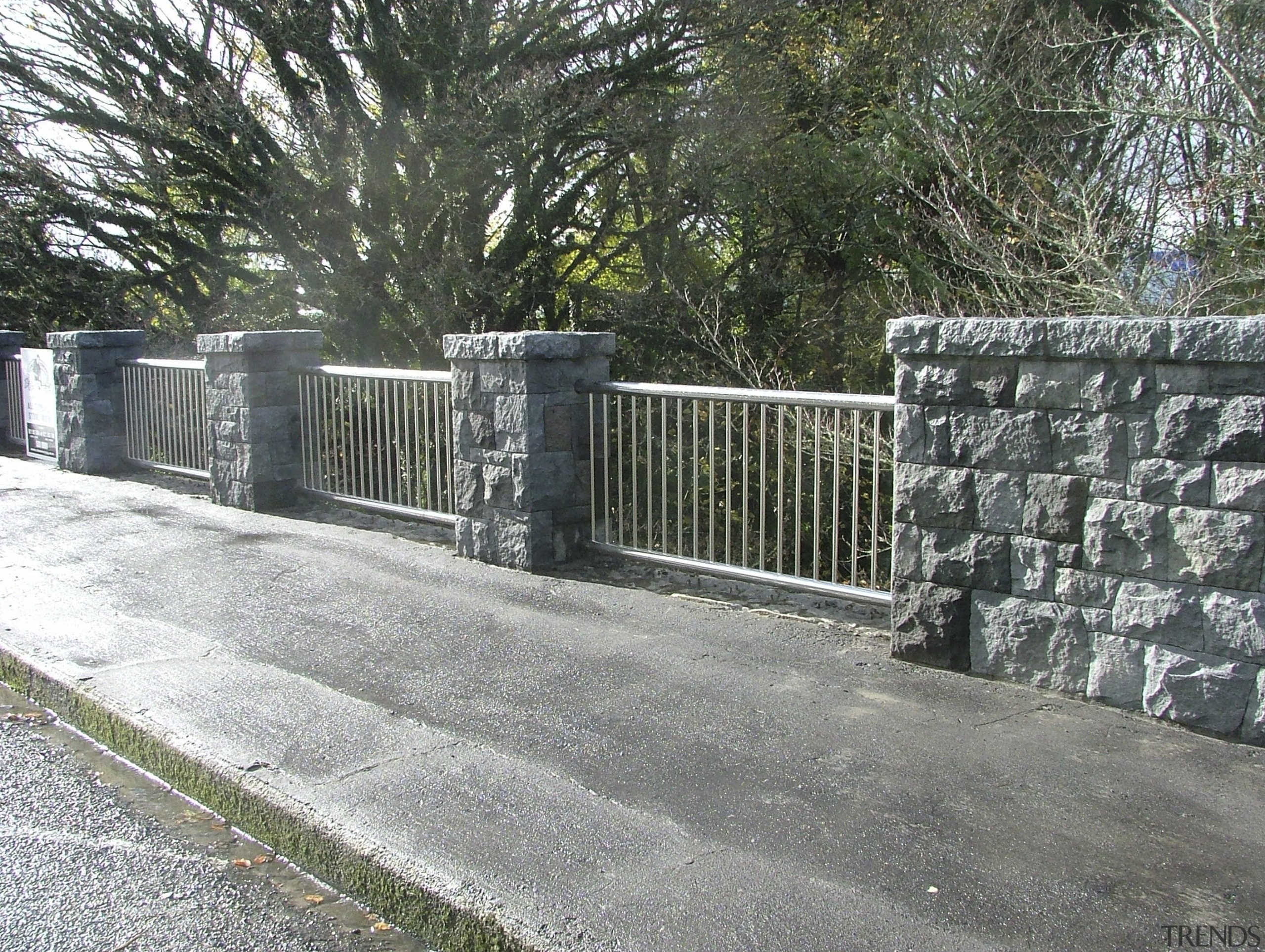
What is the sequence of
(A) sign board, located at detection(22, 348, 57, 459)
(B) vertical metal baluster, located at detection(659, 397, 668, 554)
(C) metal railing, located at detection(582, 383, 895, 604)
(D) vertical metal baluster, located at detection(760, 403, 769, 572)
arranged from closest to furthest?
(C) metal railing, located at detection(582, 383, 895, 604), (D) vertical metal baluster, located at detection(760, 403, 769, 572), (B) vertical metal baluster, located at detection(659, 397, 668, 554), (A) sign board, located at detection(22, 348, 57, 459)

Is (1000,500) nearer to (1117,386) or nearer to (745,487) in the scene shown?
(1117,386)

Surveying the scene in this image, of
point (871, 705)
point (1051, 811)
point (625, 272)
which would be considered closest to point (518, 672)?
point (871, 705)

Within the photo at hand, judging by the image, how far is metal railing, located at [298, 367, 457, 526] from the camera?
803cm

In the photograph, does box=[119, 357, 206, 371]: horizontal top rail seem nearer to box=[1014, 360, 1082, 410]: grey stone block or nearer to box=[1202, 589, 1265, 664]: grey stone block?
box=[1014, 360, 1082, 410]: grey stone block

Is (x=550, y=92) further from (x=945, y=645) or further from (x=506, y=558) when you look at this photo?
(x=945, y=645)

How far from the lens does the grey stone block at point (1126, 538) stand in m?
4.32

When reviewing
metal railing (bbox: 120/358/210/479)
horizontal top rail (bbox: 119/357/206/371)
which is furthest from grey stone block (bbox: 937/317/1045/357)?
metal railing (bbox: 120/358/210/479)

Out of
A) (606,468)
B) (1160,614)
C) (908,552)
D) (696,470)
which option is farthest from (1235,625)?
(606,468)

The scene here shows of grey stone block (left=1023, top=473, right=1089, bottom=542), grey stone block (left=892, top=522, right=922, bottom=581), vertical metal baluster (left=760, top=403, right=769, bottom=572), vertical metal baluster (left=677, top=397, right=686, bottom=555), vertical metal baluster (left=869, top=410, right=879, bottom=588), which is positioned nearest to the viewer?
grey stone block (left=1023, top=473, right=1089, bottom=542)

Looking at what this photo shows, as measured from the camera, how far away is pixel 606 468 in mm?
7008

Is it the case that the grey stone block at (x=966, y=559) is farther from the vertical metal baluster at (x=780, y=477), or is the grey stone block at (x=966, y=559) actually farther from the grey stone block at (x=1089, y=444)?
the vertical metal baluster at (x=780, y=477)

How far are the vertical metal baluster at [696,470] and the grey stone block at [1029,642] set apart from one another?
187 centimetres

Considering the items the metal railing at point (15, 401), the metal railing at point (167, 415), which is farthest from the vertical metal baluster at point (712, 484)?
the metal railing at point (15, 401)

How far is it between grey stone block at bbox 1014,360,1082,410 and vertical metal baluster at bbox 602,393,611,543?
2835 mm
